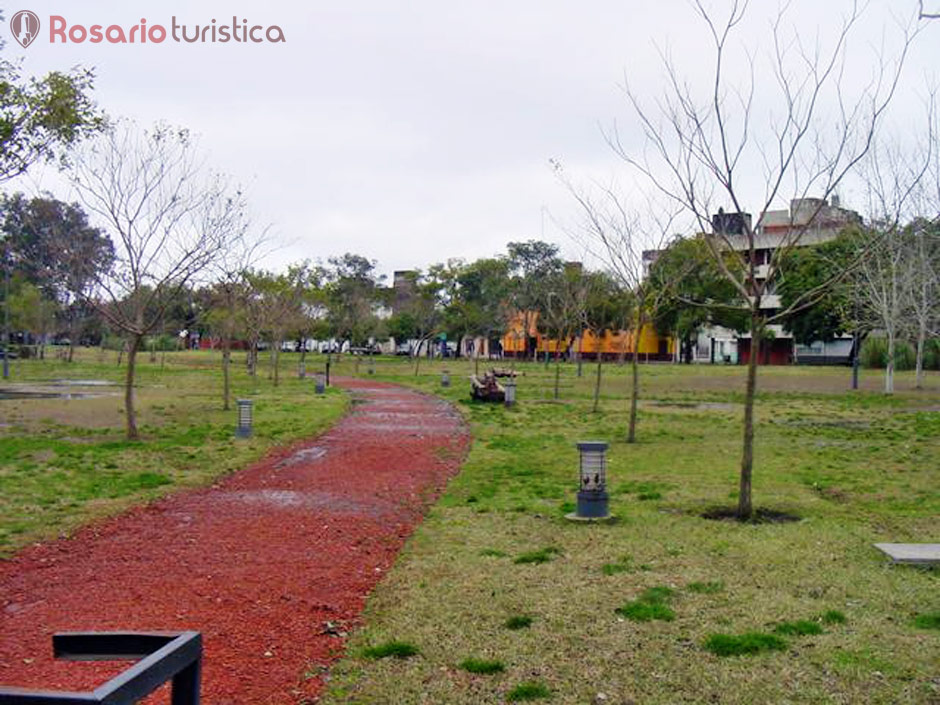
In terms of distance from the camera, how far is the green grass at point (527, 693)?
14.4ft

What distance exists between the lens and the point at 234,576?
6844 mm

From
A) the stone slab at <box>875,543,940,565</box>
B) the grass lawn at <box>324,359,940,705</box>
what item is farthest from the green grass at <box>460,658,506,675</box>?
the stone slab at <box>875,543,940,565</box>

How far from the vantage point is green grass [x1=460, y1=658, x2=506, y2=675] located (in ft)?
15.6

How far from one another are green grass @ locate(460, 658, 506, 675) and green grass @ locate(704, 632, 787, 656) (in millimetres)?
1169

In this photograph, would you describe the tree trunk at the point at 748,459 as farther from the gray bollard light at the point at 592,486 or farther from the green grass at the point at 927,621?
the green grass at the point at 927,621

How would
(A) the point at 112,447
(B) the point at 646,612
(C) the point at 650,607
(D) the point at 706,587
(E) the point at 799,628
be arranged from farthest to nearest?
(A) the point at 112,447 → (D) the point at 706,587 → (C) the point at 650,607 → (B) the point at 646,612 → (E) the point at 799,628

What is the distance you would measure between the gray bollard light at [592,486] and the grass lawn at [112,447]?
15.8 feet

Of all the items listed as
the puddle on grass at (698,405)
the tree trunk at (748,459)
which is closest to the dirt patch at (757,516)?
the tree trunk at (748,459)

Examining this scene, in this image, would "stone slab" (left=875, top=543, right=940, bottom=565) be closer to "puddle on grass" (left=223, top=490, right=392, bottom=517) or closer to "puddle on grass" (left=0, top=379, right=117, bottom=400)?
"puddle on grass" (left=223, top=490, right=392, bottom=517)

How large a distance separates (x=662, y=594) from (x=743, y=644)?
110cm

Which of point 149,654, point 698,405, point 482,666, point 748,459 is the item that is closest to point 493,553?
point 482,666

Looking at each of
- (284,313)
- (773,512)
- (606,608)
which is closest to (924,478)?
(773,512)

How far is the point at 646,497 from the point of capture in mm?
10211

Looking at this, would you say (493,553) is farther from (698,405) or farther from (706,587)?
(698,405)
